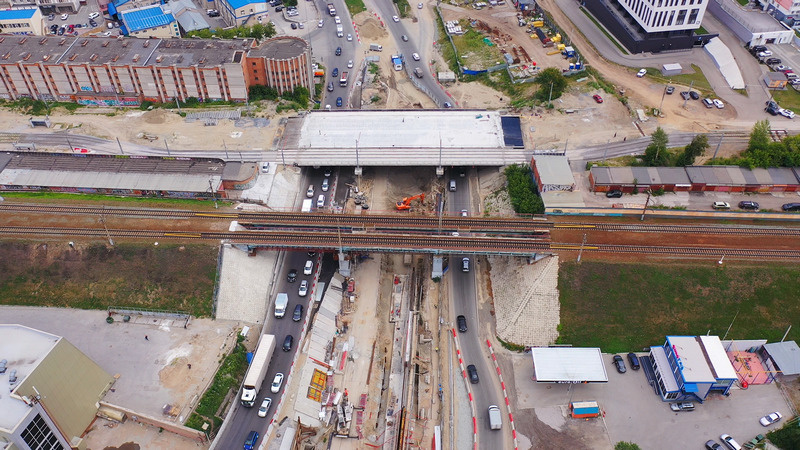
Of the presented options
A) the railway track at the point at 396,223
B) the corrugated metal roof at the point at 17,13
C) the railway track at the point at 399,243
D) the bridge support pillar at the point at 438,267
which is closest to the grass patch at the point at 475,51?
the railway track at the point at 396,223

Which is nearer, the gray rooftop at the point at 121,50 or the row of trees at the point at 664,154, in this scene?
the row of trees at the point at 664,154

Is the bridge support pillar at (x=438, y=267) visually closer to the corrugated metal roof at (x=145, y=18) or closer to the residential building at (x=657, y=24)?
the residential building at (x=657, y=24)

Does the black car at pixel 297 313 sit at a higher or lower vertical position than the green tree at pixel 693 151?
lower

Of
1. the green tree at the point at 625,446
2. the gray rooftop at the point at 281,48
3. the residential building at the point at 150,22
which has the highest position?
the gray rooftop at the point at 281,48

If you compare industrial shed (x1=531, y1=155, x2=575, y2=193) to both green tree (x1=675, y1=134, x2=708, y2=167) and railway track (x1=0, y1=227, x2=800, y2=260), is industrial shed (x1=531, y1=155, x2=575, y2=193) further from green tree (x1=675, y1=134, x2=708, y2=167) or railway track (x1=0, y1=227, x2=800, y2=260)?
green tree (x1=675, y1=134, x2=708, y2=167)

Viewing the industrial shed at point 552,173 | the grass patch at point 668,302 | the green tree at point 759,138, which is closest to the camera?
the grass patch at point 668,302

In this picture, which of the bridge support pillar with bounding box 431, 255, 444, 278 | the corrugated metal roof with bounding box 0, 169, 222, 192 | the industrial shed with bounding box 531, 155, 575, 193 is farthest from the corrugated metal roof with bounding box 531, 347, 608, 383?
the corrugated metal roof with bounding box 0, 169, 222, 192

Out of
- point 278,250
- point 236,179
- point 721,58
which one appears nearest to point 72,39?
Answer: point 236,179
